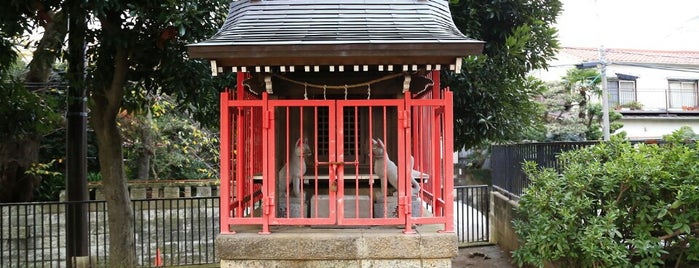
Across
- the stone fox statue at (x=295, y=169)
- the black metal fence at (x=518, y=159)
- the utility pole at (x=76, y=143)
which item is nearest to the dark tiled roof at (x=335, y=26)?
the stone fox statue at (x=295, y=169)

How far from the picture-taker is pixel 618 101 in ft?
81.0

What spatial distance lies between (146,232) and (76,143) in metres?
4.62

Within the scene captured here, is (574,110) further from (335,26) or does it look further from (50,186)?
(50,186)

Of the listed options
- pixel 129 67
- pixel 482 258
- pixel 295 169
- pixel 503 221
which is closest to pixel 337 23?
pixel 295 169

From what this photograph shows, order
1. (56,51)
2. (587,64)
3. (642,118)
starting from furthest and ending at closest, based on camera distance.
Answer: (642,118)
(587,64)
(56,51)

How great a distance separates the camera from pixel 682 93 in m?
25.5

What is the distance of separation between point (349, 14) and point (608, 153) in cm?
404

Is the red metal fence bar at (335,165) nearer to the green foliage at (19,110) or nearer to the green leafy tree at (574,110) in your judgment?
the green foliage at (19,110)

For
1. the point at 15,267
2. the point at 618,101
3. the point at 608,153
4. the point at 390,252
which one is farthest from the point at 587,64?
the point at 15,267

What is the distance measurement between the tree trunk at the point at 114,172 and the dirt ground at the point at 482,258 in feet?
20.4

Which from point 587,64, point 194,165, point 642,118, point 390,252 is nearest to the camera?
point 390,252

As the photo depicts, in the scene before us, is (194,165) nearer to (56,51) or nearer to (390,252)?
(56,51)

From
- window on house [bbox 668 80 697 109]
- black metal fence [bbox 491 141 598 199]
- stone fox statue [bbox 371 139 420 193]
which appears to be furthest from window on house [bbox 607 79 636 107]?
stone fox statue [bbox 371 139 420 193]

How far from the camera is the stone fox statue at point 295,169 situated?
19.3 ft
